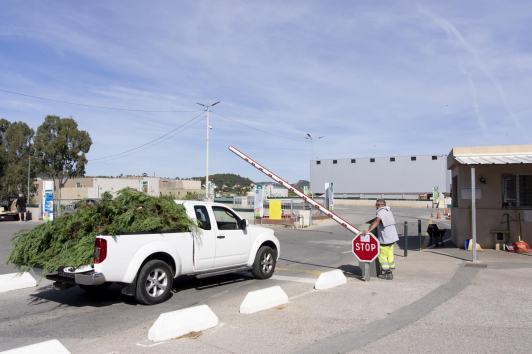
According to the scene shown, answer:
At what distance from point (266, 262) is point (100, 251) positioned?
4.29 metres

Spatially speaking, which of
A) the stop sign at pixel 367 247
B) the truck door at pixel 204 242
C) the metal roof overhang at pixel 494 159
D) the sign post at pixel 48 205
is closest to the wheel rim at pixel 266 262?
the truck door at pixel 204 242

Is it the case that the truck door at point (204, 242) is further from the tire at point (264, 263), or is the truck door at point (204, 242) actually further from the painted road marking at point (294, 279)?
the painted road marking at point (294, 279)

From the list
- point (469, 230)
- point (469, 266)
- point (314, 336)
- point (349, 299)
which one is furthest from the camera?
point (469, 230)

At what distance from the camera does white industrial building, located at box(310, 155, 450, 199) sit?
7238 cm

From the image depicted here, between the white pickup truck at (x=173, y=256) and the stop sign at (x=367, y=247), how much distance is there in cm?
205

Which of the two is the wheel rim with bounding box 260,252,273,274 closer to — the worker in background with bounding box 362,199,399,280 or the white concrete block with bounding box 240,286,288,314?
the worker in background with bounding box 362,199,399,280

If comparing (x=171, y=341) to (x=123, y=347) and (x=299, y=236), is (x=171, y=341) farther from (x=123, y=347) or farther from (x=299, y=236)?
(x=299, y=236)

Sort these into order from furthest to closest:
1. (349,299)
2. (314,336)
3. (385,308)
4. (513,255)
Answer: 1. (513,255)
2. (349,299)
3. (385,308)
4. (314,336)

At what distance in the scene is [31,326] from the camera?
20.5 feet

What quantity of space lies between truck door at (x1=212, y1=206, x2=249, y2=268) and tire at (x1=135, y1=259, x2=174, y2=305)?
4.35 ft

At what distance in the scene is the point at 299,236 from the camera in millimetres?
20719

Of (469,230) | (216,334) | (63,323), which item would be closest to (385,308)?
(216,334)

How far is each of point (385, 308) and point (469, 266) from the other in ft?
17.2

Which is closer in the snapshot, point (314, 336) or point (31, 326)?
point (314, 336)
